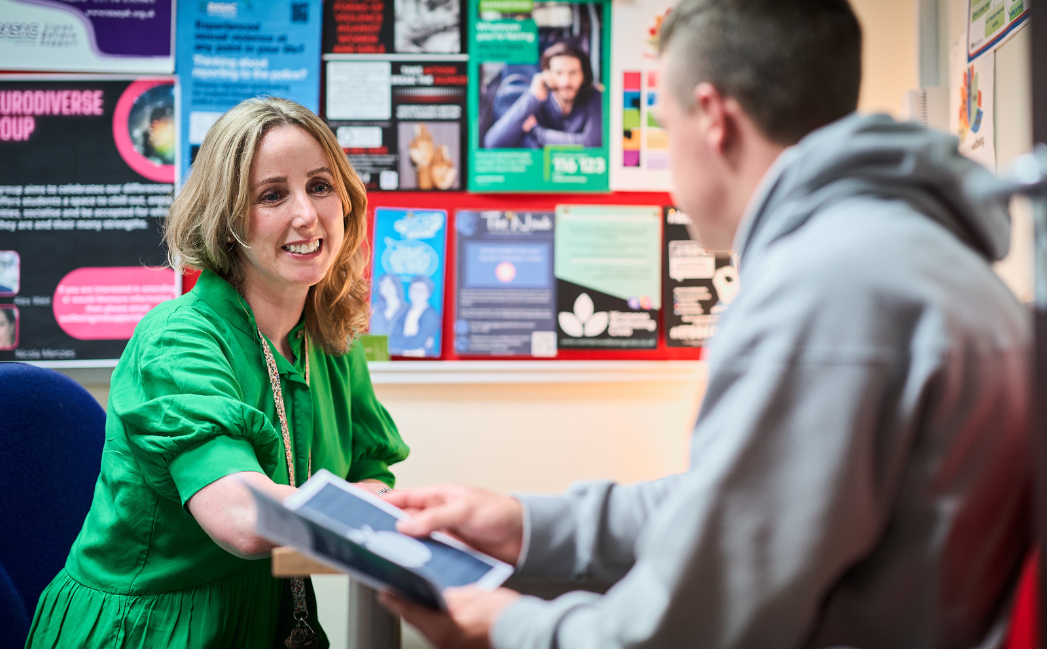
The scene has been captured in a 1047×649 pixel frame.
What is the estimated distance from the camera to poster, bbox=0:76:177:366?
80.2 inches

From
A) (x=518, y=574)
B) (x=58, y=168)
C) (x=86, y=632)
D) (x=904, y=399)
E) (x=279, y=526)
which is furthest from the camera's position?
(x=58, y=168)

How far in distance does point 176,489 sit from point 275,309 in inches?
14.8

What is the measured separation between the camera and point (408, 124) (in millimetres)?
2068

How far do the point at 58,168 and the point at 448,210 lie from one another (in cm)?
105

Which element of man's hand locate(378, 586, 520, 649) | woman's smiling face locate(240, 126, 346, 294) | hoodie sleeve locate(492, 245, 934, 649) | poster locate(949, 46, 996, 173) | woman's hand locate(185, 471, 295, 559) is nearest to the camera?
hoodie sleeve locate(492, 245, 934, 649)

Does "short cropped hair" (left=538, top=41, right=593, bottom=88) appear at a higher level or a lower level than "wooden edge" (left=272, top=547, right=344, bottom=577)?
higher

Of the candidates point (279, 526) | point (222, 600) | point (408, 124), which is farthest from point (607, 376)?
point (279, 526)

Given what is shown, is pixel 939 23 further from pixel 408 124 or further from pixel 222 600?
pixel 222 600

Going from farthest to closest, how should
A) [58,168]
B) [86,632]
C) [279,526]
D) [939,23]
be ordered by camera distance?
1. [58,168]
2. [939,23]
3. [86,632]
4. [279,526]

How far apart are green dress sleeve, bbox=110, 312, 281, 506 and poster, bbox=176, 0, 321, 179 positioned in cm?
107

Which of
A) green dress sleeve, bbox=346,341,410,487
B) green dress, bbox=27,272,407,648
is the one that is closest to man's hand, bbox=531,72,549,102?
green dress sleeve, bbox=346,341,410,487

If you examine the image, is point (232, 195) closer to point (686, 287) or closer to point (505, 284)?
point (505, 284)

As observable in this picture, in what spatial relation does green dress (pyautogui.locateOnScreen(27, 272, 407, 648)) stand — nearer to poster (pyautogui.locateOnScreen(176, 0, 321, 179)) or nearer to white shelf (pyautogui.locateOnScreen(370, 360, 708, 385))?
white shelf (pyautogui.locateOnScreen(370, 360, 708, 385))

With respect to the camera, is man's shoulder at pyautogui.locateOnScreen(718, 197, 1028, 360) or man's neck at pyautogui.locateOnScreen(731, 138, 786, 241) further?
man's neck at pyautogui.locateOnScreen(731, 138, 786, 241)
